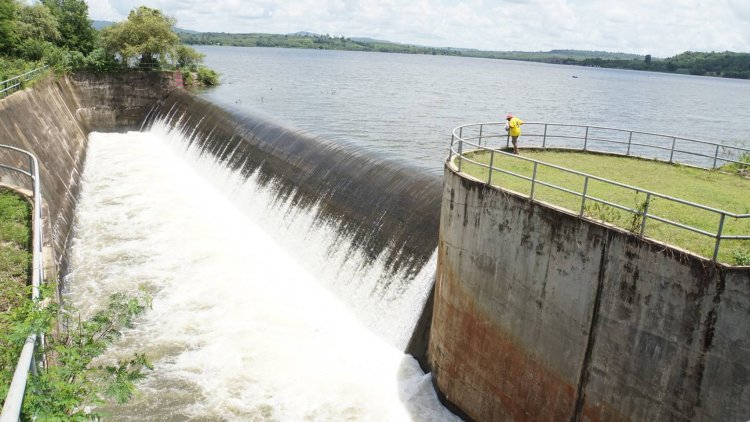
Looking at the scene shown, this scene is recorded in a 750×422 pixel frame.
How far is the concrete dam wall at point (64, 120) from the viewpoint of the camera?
73.0ft

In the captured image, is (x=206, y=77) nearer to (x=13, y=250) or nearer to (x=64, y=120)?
(x=64, y=120)

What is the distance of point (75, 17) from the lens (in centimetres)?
5191

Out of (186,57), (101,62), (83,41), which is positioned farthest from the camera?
(186,57)

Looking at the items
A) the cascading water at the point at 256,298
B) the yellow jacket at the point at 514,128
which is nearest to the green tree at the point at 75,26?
the cascading water at the point at 256,298

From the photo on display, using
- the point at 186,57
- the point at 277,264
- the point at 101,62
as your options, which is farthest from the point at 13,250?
the point at 186,57

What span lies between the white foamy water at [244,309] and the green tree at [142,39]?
24.0 metres

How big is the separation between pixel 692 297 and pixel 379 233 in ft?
33.9

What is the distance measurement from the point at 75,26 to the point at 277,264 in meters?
42.9

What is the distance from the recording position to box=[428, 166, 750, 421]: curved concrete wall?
8.25 metres

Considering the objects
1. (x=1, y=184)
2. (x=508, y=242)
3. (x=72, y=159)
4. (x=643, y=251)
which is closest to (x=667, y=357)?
(x=643, y=251)

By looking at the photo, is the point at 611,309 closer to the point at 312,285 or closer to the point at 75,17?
the point at 312,285

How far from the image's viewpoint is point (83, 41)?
51.0 meters

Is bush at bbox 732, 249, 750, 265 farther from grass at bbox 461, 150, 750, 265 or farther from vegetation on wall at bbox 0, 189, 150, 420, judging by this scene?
vegetation on wall at bbox 0, 189, 150, 420

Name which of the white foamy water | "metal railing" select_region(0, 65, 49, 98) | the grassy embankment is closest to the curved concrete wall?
the white foamy water
